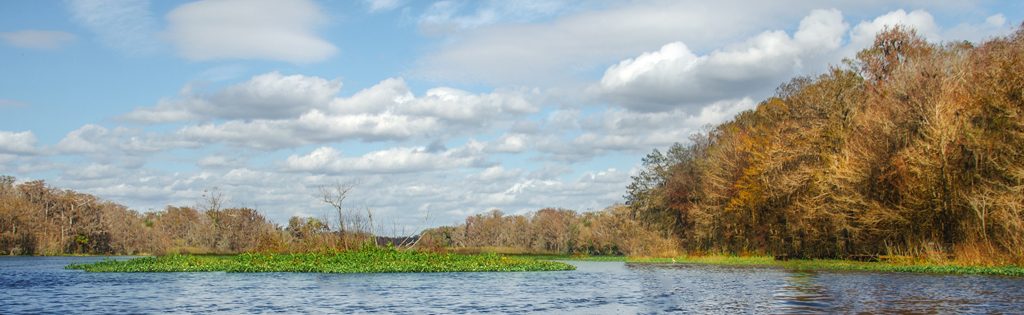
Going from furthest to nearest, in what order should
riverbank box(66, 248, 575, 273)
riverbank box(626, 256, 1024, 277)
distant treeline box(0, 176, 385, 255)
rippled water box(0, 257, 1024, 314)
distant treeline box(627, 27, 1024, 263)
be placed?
1. distant treeline box(0, 176, 385, 255)
2. riverbank box(66, 248, 575, 273)
3. distant treeline box(627, 27, 1024, 263)
4. riverbank box(626, 256, 1024, 277)
5. rippled water box(0, 257, 1024, 314)

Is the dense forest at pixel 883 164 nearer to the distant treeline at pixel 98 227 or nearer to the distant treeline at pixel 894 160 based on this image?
the distant treeline at pixel 894 160

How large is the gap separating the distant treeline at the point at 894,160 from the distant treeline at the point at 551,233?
87.1 ft

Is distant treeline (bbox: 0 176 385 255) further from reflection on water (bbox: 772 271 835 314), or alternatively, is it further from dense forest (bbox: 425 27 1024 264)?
reflection on water (bbox: 772 271 835 314)

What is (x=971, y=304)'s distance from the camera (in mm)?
23484

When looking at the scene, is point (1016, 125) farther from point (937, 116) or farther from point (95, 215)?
point (95, 215)

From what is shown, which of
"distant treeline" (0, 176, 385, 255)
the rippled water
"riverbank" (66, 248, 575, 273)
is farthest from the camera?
"distant treeline" (0, 176, 385, 255)

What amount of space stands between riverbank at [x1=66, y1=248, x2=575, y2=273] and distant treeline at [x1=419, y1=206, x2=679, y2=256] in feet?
135

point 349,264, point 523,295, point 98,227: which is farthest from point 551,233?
point 523,295

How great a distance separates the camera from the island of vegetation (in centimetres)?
4209

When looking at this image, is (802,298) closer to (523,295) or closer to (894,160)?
(523,295)

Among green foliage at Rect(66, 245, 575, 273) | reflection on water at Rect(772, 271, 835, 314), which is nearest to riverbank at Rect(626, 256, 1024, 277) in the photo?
reflection on water at Rect(772, 271, 835, 314)

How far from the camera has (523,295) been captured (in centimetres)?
3086

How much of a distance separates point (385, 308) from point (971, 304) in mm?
17093

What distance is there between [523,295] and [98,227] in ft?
397
